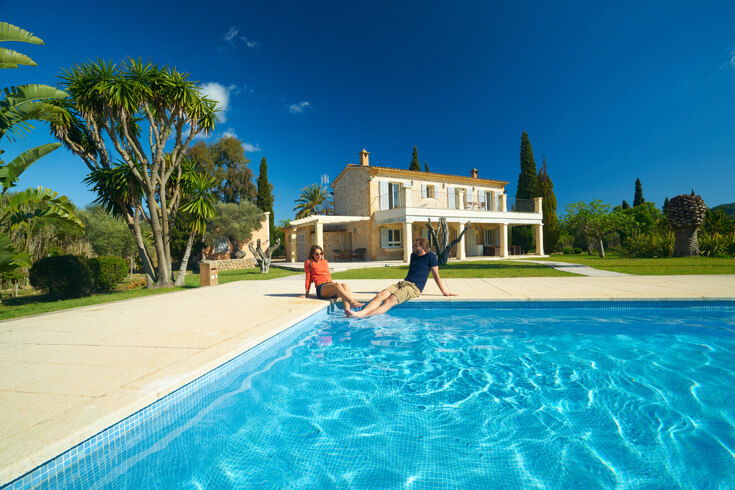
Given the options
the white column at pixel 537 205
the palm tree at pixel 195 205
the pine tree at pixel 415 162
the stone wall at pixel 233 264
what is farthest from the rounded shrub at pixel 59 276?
the pine tree at pixel 415 162

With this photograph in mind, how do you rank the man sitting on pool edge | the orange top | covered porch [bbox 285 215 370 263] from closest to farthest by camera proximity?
1. the man sitting on pool edge
2. the orange top
3. covered porch [bbox 285 215 370 263]

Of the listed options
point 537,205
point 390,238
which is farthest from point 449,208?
point 537,205

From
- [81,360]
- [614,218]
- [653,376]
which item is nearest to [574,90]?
[614,218]

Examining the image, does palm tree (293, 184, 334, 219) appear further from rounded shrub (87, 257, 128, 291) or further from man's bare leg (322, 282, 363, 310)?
man's bare leg (322, 282, 363, 310)

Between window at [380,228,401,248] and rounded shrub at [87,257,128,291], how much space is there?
1479cm

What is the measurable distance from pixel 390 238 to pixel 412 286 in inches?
651

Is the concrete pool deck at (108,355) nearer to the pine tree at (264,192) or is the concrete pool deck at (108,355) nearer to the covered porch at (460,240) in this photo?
the covered porch at (460,240)

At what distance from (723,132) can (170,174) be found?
135 feet

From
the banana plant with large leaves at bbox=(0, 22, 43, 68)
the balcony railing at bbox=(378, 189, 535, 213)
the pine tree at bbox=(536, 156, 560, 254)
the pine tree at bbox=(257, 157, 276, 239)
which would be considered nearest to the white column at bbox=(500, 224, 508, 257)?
the balcony railing at bbox=(378, 189, 535, 213)

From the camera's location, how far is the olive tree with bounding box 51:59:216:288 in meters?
8.82

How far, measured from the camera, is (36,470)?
1521 mm

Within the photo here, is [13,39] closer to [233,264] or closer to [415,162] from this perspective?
[233,264]

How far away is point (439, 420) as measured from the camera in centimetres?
269

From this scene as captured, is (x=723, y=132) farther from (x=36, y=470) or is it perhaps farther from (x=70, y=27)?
(x=70, y=27)
